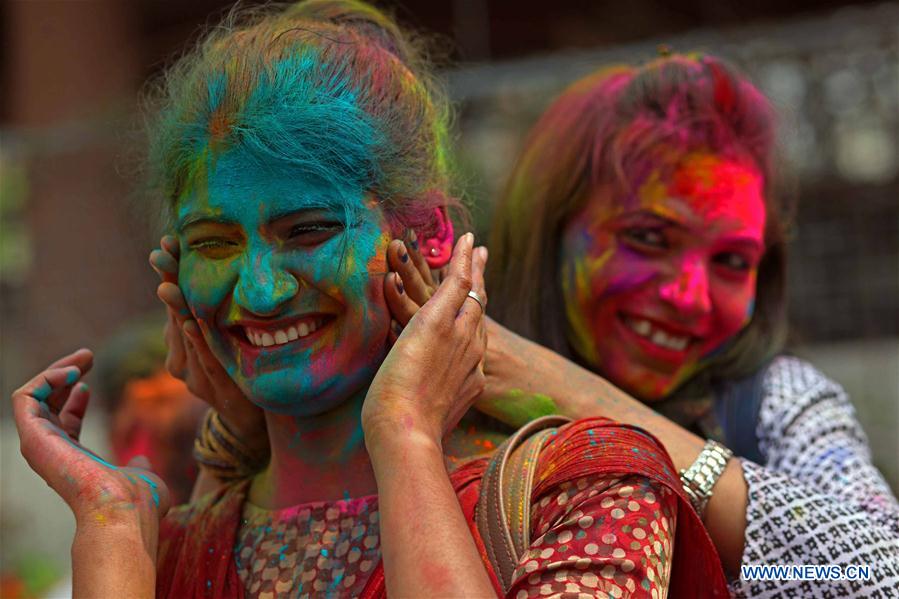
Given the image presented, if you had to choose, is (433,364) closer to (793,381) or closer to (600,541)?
(600,541)

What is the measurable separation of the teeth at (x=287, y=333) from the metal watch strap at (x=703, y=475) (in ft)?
2.39

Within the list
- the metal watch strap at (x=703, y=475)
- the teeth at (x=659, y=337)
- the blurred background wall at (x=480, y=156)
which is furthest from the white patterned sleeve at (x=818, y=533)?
the blurred background wall at (x=480, y=156)

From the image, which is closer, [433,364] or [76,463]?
[433,364]

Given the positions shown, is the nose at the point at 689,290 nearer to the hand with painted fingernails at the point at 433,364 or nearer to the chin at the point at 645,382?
the chin at the point at 645,382

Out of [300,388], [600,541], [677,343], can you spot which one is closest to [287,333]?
[300,388]

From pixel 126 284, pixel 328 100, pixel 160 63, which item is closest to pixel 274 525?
pixel 328 100

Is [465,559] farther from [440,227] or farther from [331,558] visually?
[440,227]

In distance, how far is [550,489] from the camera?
1802mm

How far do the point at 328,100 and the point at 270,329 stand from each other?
0.40m

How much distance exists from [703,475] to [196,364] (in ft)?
3.27

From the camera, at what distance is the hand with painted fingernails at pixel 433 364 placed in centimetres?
174

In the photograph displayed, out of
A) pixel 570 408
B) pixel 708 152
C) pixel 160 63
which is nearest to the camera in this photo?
pixel 570 408

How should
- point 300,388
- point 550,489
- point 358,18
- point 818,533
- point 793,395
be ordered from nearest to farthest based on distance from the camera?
point 550,489 < point 300,388 < point 818,533 < point 358,18 < point 793,395

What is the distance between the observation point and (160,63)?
99.7 inches
